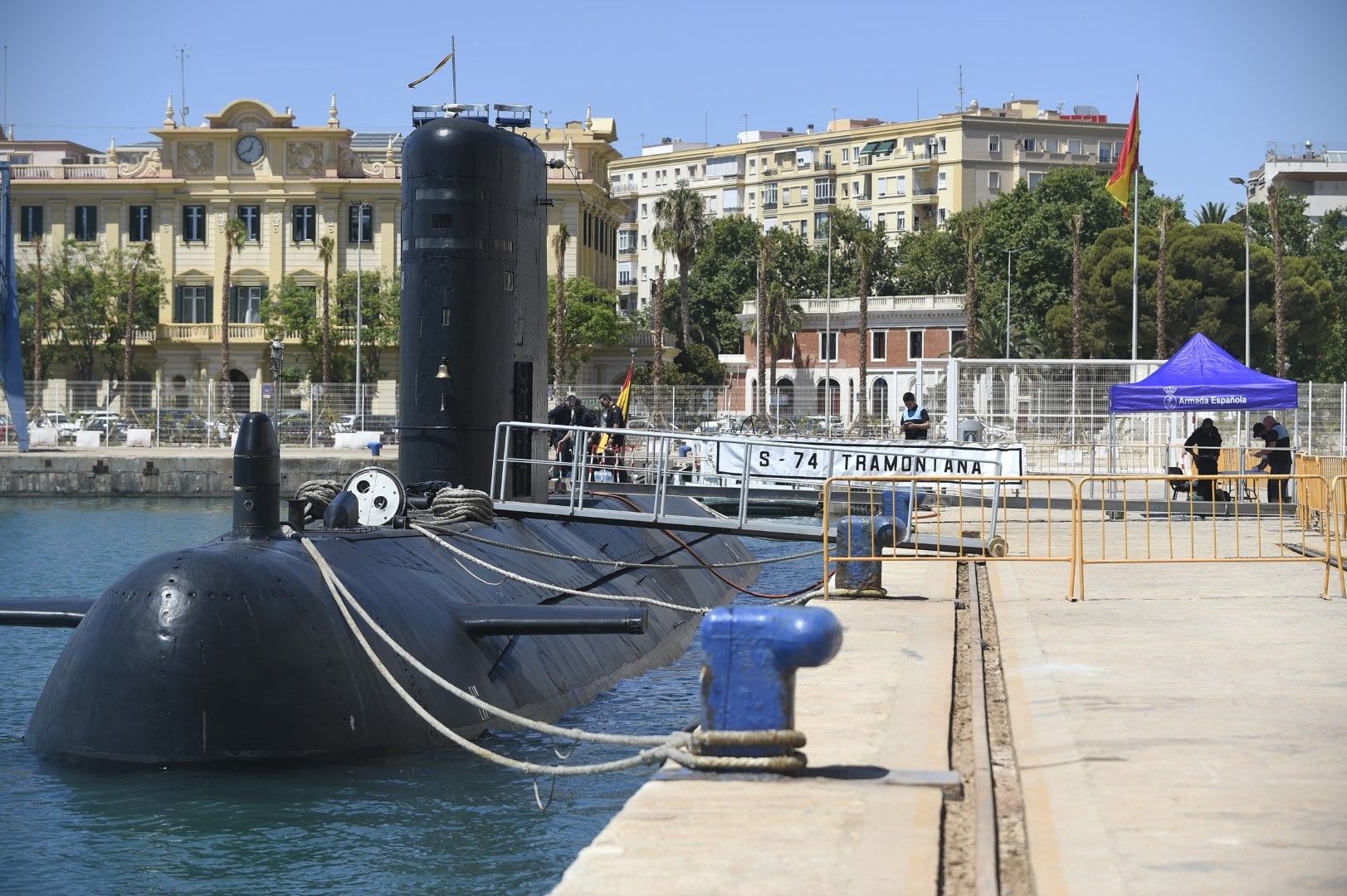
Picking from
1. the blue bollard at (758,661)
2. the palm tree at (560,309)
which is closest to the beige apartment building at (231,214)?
the palm tree at (560,309)

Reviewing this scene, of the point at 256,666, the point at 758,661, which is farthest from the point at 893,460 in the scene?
the point at 758,661

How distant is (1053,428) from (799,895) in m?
28.8

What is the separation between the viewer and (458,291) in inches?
595

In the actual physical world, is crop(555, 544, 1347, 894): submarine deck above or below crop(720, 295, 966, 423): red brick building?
below

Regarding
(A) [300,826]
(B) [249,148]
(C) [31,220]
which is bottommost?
(A) [300,826]

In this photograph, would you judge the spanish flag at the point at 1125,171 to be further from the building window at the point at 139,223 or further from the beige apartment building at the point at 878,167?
the beige apartment building at the point at 878,167

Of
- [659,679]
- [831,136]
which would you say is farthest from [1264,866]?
[831,136]

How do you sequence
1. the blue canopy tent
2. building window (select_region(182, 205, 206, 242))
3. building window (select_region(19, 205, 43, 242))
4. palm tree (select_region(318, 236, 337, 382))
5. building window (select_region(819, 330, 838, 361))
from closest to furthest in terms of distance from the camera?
the blue canopy tent, palm tree (select_region(318, 236, 337, 382)), building window (select_region(182, 205, 206, 242)), building window (select_region(19, 205, 43, 242)), building window (select_region(819, 330, 838, 361))

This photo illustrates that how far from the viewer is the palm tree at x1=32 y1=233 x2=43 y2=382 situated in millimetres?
76000

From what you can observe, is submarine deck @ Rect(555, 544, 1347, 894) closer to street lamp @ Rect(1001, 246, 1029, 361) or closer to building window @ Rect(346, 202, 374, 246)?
building window @ Rect(346, 202, 374, 246)

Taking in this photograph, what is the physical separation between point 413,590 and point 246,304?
7543cm

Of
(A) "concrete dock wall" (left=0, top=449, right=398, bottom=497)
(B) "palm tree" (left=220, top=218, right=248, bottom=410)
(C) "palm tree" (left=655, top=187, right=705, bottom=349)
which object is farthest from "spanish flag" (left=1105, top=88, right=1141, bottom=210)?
(C) "palm tree" (left=655, top=187, right=705, bottom=349)

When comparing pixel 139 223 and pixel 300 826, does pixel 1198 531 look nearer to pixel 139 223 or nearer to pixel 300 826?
pixel 300 826

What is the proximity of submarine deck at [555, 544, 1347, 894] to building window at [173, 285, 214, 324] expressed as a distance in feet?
253
